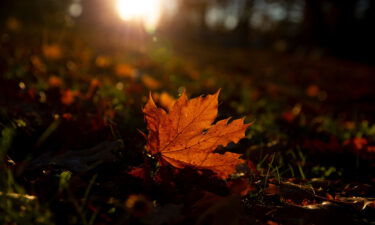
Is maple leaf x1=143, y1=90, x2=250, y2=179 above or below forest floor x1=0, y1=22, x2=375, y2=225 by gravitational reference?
above

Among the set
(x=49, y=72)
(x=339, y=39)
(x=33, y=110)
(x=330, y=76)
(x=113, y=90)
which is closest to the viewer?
(x=33, y=110)

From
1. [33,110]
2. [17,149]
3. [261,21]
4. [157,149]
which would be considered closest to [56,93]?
[33,110]

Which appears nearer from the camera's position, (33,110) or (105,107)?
(33,110)

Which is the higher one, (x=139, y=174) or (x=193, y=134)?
(x=193, y=134)

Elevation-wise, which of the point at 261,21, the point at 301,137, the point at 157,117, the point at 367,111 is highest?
the point at 261,21

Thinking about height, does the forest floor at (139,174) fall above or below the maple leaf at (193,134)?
below

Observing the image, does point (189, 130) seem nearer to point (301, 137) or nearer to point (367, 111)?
point (301, 137)

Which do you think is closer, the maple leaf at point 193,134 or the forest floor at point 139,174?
the forest floor at point 139,174

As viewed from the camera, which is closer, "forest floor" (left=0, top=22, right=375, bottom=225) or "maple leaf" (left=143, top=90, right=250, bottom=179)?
"forest floor" (left=0, top=22, right=375, bottom=225)
